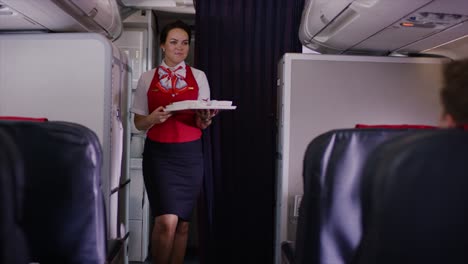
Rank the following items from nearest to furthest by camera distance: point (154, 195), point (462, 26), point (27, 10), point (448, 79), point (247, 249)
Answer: point (448, 79), point (27, 10), point (462, 26), point (154, 195), point (247, 249)

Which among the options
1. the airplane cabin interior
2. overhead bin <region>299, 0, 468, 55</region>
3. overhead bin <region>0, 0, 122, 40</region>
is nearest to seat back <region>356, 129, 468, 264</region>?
the airplane cabin interior

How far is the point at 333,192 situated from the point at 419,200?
0.89ft

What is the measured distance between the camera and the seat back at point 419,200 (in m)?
0.85

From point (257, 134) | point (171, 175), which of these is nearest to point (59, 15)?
point (171, 175)

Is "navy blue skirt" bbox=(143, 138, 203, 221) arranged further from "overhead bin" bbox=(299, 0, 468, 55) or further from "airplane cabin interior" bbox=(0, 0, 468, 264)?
"overhead bin" bbox=(299, 0, 468, 55)

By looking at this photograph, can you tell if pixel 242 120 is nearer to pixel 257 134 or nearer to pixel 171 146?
pixel 257 134

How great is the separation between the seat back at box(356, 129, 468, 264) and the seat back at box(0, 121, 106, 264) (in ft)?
2.29

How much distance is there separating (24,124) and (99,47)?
51.6 inches

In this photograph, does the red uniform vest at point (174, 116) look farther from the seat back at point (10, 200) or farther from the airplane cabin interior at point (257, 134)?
the seat back at point (10, 200)

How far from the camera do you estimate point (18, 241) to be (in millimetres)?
1096

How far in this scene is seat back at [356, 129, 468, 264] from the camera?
85 cm

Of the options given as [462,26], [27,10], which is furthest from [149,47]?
[462,26]

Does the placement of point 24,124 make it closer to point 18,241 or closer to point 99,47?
point 18,241

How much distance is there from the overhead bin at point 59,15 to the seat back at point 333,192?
157 centimetres
